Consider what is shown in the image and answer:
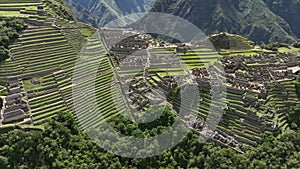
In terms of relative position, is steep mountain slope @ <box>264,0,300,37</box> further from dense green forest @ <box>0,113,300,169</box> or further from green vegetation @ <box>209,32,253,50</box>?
dense green forest @ <box>0,113,300,169</box>

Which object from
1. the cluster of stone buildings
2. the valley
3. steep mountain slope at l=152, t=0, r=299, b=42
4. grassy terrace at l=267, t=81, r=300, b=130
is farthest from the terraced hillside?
steep mountain slope at l=152, t=0, r=299, b=42

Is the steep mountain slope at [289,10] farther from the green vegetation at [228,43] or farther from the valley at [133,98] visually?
the valley at [133,98]

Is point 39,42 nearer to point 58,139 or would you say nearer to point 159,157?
point 58,139

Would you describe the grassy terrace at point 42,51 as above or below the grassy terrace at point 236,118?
below

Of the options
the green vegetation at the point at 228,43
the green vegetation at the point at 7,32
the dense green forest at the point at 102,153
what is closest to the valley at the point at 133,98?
the dense green forest at the point at 102,153

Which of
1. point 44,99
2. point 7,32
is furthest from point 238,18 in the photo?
point 44,99

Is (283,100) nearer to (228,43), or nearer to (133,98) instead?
(133,98)

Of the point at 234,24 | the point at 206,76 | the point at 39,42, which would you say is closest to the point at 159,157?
the point at 206,76
